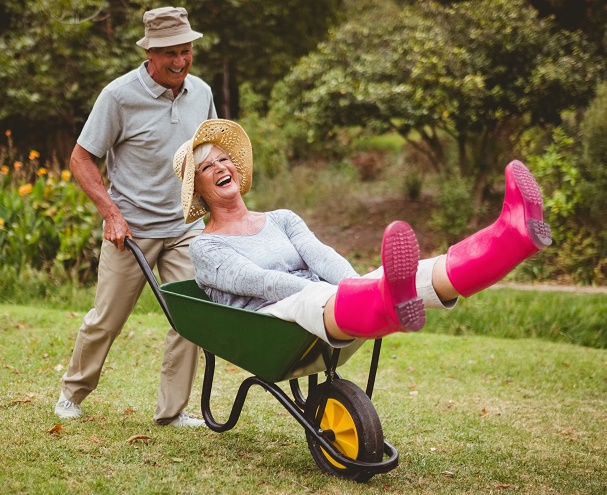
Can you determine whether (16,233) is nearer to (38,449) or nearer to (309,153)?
(38,449)

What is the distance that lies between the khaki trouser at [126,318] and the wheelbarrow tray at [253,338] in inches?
21.7

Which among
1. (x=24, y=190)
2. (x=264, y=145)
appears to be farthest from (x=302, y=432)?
(x=264, y=145)

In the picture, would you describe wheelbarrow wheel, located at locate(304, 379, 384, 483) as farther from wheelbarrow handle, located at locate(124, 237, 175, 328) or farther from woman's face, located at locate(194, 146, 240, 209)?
woman's face, located at locate(194, 146, 240, 209)

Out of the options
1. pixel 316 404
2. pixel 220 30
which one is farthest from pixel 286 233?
pixel 220 30

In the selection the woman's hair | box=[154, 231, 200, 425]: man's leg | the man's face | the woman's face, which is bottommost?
box=[154, 231, 200, 425]: man's leg

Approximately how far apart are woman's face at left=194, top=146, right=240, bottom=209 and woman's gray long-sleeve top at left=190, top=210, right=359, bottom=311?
0.56ft

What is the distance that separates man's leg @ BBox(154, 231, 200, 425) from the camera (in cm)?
401

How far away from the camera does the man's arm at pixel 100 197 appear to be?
3.79 metres

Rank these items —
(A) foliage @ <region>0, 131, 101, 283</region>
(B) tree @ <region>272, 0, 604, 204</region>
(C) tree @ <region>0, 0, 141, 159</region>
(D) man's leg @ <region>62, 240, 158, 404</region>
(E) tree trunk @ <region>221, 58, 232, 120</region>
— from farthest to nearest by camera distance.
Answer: (E) tree trunk @ <region>221, 58, 232, 120</region> → (C) tree @ <region>0, 0, 141, 159</region> → (B) tree @ <region>272, 0, 604, 204</region> → (A) foliage @ <region>0, 131, 101, 283</region> → (D) man's leg @ <region>62, 240, 158, 404</region>

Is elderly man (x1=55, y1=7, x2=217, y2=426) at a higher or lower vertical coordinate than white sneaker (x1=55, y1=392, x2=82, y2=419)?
higher

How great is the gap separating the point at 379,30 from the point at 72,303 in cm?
539

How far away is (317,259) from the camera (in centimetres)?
349

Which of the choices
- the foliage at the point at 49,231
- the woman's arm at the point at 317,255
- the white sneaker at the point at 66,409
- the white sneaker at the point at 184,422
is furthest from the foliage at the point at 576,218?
the white sneaker at the point at 66,409

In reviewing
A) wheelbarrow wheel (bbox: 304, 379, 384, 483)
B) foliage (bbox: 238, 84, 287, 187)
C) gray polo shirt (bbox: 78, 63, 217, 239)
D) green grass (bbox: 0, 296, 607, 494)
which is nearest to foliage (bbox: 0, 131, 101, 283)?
green grass (bbox: 0, 296, 607, 494)
